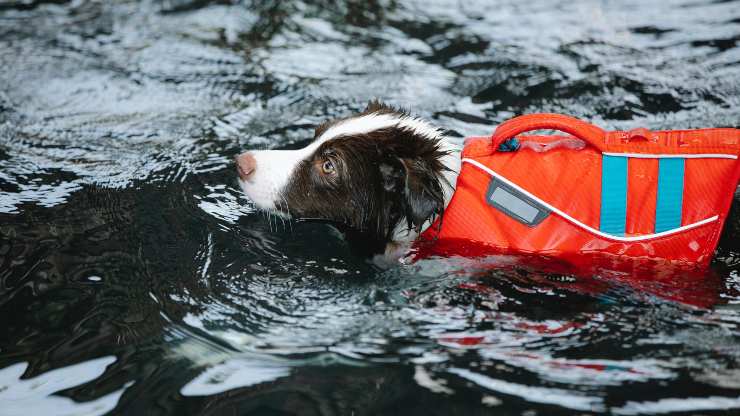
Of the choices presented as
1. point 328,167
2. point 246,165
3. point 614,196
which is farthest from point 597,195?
point 246,165

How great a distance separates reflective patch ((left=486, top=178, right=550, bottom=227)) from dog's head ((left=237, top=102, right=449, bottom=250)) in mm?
256

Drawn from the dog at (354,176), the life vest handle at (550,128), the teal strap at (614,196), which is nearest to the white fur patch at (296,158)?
the dog at (354,176)

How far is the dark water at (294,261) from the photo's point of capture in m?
2.95

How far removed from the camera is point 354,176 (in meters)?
3.72

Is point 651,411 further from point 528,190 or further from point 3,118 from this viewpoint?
point 3,118

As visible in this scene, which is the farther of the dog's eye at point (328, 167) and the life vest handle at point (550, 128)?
the dog's eye at point (328, 167)

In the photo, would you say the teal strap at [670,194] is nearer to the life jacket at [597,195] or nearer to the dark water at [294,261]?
the life jacket at [597,195]

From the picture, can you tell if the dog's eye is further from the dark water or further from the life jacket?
the life jacket

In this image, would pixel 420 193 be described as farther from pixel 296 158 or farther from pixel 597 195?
pixel 597 195

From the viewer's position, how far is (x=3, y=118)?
5.65 m

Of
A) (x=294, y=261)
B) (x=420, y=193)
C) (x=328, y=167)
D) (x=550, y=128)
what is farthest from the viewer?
(x=294, y=261)

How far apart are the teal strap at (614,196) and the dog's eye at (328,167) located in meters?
1.37

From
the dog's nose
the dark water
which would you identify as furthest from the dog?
the dark water

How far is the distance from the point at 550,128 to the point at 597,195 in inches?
16.3
